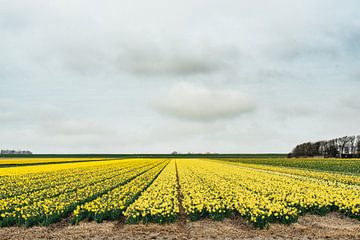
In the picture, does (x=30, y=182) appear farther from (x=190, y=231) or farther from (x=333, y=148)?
(x=333, y=148)

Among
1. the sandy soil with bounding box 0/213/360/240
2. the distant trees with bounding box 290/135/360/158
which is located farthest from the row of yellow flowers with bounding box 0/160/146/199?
the distant trees with bounding box 290/135/360/158

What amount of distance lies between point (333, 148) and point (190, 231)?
384 feet

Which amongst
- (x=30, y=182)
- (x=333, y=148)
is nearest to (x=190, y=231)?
(x=30, y=182)

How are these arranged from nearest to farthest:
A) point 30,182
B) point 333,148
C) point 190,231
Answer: point 190,231, point 30,182, point 333,148

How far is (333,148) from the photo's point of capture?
370 feet

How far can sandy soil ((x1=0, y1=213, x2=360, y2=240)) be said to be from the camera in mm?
9688

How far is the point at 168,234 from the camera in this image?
9.78 meters

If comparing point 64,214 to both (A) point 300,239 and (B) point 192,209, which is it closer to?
(B) point 192,209

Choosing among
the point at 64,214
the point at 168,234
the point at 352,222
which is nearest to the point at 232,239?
the point at 168,234

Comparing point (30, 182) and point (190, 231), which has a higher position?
point (30, 182)

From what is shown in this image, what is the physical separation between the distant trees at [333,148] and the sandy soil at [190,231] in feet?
339

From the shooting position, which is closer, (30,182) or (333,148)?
(30,182)

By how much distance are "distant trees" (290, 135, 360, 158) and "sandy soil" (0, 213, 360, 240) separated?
103 metres

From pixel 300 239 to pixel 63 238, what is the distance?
24.0ft
